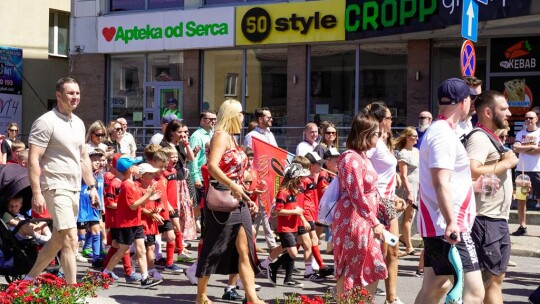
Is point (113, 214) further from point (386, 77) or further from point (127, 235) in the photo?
point (386, 77)

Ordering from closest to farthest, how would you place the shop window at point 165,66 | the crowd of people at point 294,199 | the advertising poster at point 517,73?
the crowd of people at point 294,199, the advertising poster at point 517,73, the shop window at point 165,66

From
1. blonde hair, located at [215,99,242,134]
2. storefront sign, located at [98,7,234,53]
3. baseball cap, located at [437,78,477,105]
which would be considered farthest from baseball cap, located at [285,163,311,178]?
storefront sign, located at [98,7,234,53]

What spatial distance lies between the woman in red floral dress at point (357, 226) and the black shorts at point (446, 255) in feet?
3.46

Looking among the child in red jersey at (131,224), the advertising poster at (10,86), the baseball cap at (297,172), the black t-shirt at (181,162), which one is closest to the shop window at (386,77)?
the black t-shirt at (181,162)

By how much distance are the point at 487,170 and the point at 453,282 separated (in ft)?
3.08

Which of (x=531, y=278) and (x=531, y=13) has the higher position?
(x=531, y=13)

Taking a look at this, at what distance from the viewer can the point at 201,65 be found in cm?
2414

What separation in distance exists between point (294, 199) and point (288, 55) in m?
12.4

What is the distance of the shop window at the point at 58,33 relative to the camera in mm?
32219

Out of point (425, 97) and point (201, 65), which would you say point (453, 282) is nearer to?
point (425, 97)

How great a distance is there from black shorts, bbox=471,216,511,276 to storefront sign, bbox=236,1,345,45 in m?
14.6

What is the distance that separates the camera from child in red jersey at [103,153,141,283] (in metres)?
10.4

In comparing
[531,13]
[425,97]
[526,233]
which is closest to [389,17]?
[425,97]

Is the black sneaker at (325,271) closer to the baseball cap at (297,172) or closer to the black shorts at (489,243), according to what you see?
the baseball cap at (297,172)
